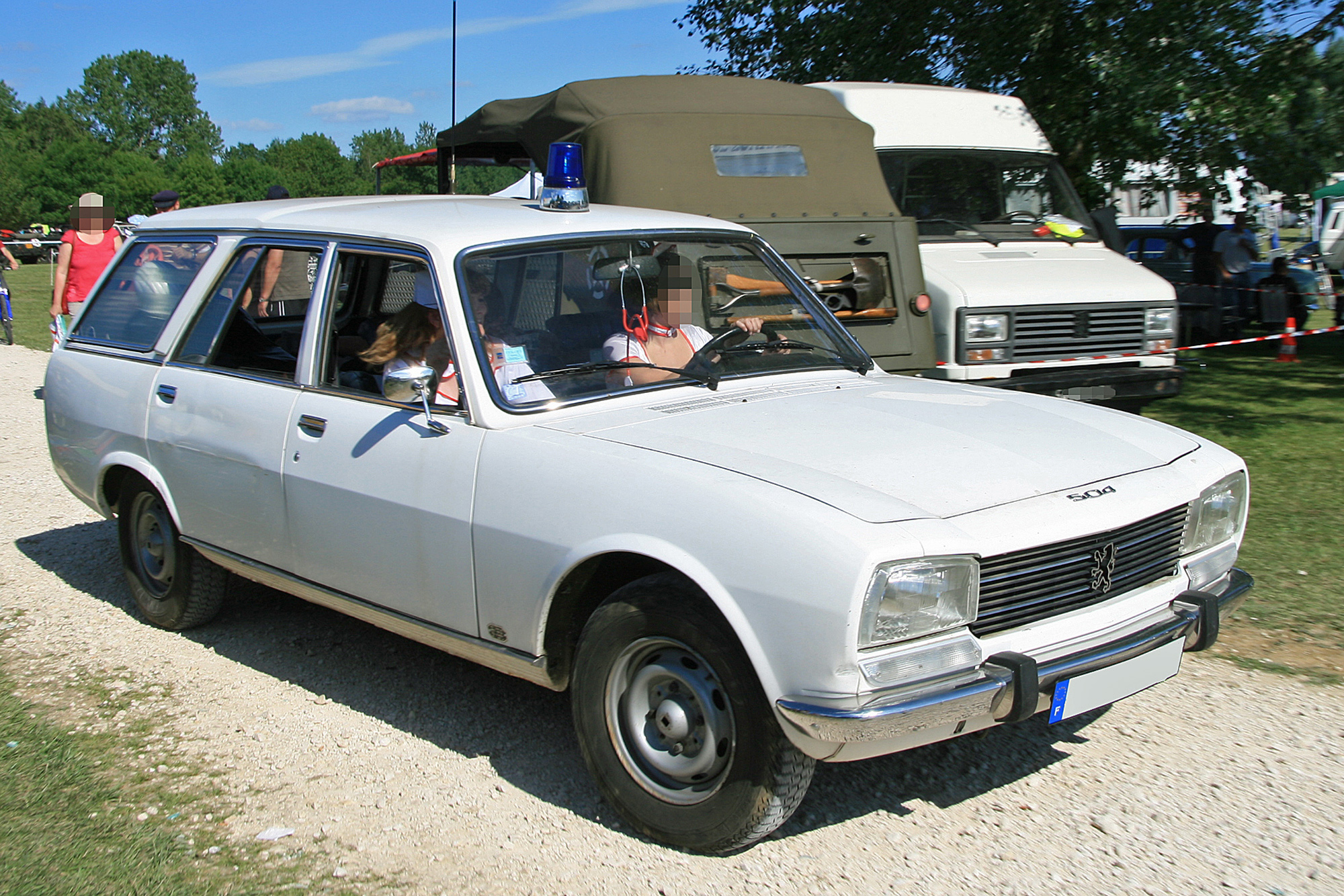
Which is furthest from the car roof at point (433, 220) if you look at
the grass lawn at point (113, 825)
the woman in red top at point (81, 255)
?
the woman in red top at point (81, 255)

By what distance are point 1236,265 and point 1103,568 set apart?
14.9m

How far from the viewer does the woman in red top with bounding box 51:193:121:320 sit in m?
10.4

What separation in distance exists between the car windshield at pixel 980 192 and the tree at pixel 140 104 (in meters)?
137

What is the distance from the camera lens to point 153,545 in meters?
5.28

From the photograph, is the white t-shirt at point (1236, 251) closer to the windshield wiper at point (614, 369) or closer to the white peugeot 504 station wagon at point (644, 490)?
the white peugeot 504 station wagon at point (644, 490)

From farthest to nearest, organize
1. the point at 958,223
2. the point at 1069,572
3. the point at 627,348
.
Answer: the point at 958,223 < the point at 627,348 < the point at 1069,572

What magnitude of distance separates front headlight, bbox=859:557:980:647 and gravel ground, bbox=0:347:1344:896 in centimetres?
76

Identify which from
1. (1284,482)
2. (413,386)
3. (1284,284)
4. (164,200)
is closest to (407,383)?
(413,386)

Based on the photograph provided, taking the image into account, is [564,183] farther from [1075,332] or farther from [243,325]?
[1075,332]

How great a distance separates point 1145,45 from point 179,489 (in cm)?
1120

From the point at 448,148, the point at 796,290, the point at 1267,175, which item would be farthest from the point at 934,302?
the point at 1267,175

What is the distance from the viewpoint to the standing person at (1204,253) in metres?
16.3

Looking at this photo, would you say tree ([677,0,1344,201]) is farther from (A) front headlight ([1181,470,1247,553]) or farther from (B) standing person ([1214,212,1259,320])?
(A) front headlight ([1181,470,1247,553])

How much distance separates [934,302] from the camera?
26.9ft
